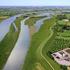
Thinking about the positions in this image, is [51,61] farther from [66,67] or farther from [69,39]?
[69,39]

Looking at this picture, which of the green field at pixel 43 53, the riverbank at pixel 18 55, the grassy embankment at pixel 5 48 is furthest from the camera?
the grassy embankment at pixel 5 48

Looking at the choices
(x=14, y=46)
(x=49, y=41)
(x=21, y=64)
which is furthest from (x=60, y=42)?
(x=21, y=64)

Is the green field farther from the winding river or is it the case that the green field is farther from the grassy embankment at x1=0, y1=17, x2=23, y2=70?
the grassy embankment at x1=0, y1=17, x2=23, y2=70

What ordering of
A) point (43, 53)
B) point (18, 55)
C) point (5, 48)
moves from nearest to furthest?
point (43, 53), point (18, 55), point (5, 48)

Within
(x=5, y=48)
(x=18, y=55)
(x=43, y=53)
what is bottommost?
(x=18, y=55)

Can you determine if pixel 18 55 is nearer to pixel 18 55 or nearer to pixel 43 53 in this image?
pixel 18 55

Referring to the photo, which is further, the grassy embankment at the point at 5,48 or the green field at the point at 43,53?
the grassy embankment at the point at 5,48

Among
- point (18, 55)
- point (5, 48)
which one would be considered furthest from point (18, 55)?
point (5, 48)

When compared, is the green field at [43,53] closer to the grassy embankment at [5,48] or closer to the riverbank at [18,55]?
the riverbank at [18,55]

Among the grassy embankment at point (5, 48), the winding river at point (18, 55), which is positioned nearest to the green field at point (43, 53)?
A: the winding river at point (18, 55)

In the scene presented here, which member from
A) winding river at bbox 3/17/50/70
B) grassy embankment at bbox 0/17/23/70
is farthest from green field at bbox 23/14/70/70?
grassy embankment at bbox 0/17/23/70

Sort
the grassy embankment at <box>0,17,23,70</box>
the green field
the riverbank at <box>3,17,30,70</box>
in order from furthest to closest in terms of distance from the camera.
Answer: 1. the grassy embankment at <box>0,17,23,70</box>
2. the riverbank at <box>3,17,30,70</box>
3. the green field
